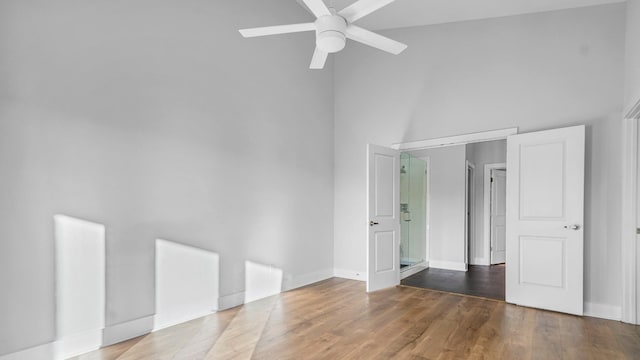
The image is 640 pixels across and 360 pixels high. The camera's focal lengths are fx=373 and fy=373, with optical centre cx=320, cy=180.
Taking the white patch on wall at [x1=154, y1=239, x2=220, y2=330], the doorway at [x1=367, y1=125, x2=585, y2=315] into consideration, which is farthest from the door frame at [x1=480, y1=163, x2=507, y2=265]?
the white patch on wall at [x1=154, y1=239, x2=220, y2=330]

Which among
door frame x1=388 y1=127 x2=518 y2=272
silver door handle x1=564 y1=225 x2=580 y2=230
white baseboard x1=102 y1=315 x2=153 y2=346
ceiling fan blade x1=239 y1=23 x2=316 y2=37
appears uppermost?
ceiling fan blade x1=239 y1=23 x2=316 y2=37

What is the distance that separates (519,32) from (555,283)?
3.06 metres

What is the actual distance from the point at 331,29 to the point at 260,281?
3.17m

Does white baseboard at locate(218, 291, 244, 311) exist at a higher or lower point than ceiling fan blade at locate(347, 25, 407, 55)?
lower

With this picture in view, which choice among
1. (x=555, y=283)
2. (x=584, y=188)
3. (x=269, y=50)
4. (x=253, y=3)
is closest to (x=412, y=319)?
(x=555, y=283)

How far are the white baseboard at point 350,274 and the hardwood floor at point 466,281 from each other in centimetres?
62

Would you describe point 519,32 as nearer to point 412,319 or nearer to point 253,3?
point 253,3

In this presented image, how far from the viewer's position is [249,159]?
14.8ft

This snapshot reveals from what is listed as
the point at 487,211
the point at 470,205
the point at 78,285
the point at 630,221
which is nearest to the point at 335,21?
the point at 78,285

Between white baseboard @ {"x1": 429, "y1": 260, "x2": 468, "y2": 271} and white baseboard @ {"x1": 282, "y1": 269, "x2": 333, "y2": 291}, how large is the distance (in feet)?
7.62

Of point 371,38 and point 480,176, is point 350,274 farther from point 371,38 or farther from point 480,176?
point 371,38

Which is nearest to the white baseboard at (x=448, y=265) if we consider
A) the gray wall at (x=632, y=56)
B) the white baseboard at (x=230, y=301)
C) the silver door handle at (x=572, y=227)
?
the silver door handle at (x=572, y=227)

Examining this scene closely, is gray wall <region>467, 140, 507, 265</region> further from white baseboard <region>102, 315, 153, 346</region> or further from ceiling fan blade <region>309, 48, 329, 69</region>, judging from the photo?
white baseboard <region>102, 315, 153, 346</region>

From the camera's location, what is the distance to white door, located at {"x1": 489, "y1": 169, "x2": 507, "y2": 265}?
7578mm
